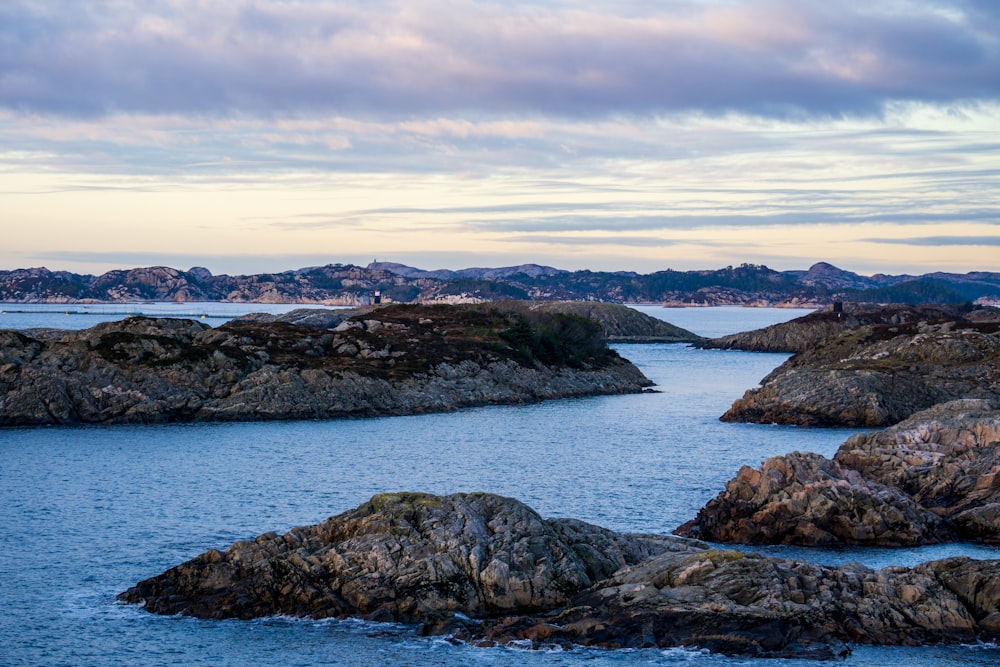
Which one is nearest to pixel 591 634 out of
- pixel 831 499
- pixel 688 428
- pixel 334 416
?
pixel 831 499

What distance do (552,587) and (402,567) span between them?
2944 mm

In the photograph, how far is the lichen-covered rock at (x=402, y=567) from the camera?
21.5 m

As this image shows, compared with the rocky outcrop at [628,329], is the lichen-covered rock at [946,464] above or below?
above

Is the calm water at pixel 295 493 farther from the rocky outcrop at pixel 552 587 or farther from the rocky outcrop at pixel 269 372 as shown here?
the rocky outcrop at pixel 269 372

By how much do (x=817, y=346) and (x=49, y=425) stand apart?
210 ft

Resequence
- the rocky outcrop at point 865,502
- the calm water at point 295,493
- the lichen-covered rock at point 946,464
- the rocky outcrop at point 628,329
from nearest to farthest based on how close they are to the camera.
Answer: the calm water at point 295,493
the rocky outcrop at point 865,502
the lichen-covered rock at point 946,464
the rocky outcrop at point 628,329

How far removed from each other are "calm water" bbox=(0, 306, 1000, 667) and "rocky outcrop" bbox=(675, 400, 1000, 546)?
3.35ft

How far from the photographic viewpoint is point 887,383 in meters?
66.9

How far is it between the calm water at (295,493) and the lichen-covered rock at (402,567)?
0.59 metres

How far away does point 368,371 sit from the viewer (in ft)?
242

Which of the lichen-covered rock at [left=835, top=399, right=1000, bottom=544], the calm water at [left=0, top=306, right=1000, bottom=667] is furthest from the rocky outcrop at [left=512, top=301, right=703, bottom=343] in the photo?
the lichen-covered rock at [left=835, top=399, right=1000, bottom=544]

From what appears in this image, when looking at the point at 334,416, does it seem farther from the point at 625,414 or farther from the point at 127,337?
the point at 625,414

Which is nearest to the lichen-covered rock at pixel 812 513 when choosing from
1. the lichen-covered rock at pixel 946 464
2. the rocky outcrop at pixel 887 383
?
the lichen-covered rock at pixel 946 464

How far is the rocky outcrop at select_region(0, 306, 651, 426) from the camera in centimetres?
6216
